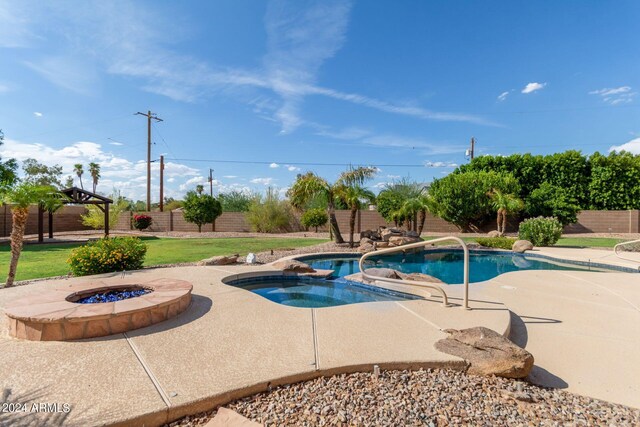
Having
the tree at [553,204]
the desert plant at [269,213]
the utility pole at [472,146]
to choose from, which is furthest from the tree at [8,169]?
the utility pole at [472,146]

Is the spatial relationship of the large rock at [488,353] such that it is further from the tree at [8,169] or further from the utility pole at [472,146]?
the utility pole at [472,146]

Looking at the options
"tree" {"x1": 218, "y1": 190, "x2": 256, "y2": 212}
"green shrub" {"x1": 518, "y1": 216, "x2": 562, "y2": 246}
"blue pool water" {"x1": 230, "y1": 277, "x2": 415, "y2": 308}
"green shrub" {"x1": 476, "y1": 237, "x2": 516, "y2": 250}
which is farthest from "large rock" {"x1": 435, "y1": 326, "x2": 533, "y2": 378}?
"tree" {"x1": 218, "y1": 190, "x2": 256, "y2": 212}

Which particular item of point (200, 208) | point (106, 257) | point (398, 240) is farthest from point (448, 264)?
point (200, 208)

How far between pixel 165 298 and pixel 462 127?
28.1 metres

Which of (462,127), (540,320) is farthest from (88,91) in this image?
(462,127)

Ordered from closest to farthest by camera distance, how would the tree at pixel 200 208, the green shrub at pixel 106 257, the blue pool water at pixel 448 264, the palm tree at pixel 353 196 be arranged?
the green shrub at pixel 106 257 → the blue pool water at pixel 448 264 → the palm tree at pixel 353 196 → the tree at pixel 200 208

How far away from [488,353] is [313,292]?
12.8ft

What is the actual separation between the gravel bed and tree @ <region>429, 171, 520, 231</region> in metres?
17.0

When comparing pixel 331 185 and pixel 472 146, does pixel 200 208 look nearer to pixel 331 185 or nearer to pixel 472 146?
pixel 331 185

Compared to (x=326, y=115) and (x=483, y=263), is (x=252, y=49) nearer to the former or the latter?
(x=326, y=115)

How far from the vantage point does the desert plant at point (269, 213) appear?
2083 cm

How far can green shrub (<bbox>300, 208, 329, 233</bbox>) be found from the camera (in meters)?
19.8

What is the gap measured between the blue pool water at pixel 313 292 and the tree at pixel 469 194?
44.7ft

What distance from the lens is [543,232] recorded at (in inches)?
500
